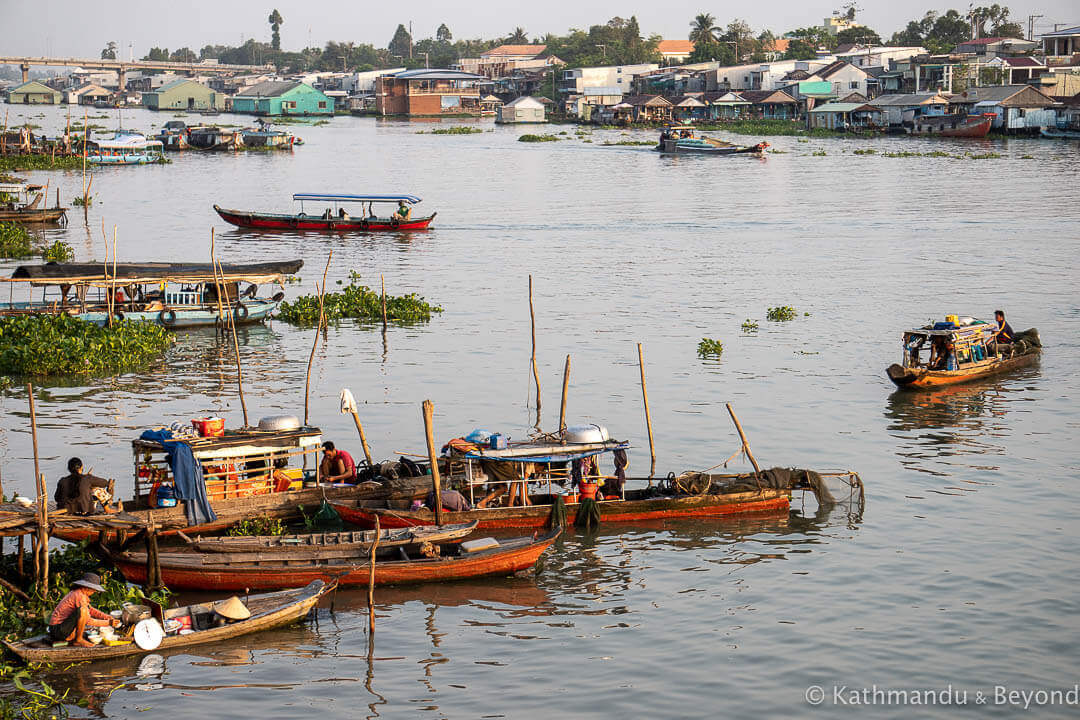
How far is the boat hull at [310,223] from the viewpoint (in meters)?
42.9

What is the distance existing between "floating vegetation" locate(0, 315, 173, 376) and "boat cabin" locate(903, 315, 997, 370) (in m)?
Result: 14.7

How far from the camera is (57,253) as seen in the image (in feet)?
111

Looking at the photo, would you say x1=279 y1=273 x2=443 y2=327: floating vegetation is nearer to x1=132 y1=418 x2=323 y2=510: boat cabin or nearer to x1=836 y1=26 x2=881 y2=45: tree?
x1=132 y1=418 x2=323 y2=510: boat cabin

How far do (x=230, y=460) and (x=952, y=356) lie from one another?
542 inches

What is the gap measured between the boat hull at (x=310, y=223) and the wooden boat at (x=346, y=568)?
30.6m

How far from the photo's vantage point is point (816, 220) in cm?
4722

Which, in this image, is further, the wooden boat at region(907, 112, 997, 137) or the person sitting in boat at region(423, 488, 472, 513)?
the wooden boat at region(907, 112, 997, 137)

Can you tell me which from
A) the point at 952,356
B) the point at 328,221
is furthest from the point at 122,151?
the point at 952,356

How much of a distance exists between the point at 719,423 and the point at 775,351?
231 inches

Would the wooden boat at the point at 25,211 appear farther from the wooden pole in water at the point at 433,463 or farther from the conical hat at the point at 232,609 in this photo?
the conical hat at the point at 232,609

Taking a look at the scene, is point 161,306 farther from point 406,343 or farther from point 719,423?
point 719,423

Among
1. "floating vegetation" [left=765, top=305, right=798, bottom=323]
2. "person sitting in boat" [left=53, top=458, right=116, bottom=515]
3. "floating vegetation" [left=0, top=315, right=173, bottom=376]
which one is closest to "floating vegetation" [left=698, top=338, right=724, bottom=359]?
"floating vegetation" [left=765, top=305, right=798, bottom=323]

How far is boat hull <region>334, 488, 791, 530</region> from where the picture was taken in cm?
1519

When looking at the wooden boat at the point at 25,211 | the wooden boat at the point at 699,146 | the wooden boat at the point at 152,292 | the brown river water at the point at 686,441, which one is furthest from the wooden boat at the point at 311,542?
the wooden boat at the point at 699,146
